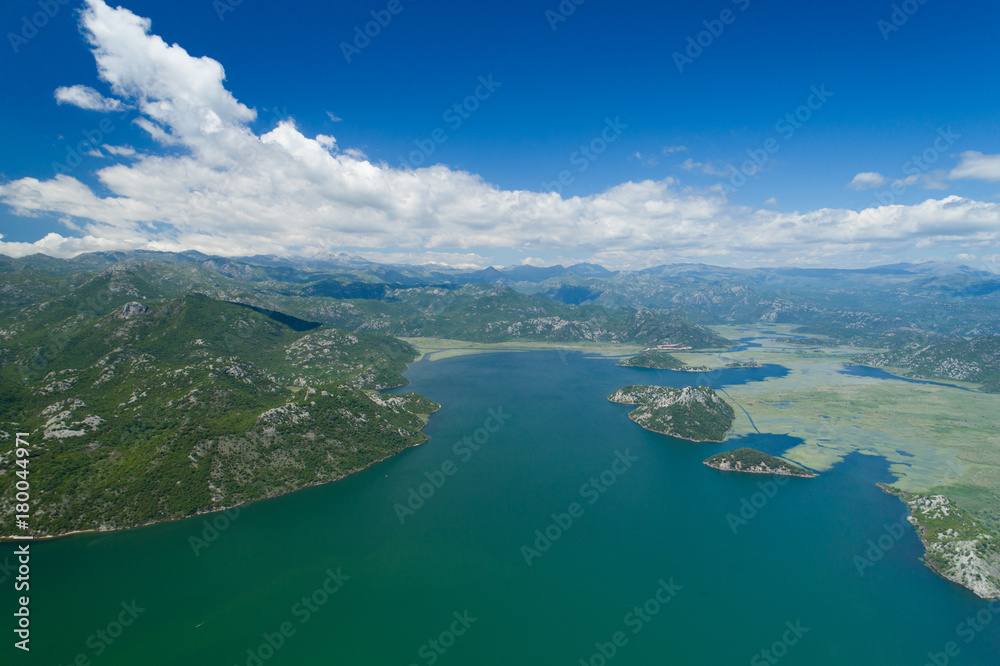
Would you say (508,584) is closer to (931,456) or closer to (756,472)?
(756,472)

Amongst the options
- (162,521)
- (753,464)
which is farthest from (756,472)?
(162,521)

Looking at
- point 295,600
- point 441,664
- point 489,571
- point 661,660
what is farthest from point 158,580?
point 661,660

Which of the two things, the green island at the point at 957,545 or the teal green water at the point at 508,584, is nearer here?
the teal green water at the point at 508,584

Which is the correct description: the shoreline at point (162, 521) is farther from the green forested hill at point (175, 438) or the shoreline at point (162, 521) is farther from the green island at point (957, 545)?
the green island at point (957, 545)

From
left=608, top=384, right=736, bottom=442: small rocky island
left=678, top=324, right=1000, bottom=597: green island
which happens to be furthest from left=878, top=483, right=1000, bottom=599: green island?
left=608, top=384, right=736, bottom=442: small rocky island

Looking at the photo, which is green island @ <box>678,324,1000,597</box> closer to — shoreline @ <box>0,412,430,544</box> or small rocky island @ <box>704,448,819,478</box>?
small rocky island @ <box>704,448,819,478</box>

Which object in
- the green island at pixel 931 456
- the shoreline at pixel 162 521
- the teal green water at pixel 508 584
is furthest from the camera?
the shoreline at pixel 162 521

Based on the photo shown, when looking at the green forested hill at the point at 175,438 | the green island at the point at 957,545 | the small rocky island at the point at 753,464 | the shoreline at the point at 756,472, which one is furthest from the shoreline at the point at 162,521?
the green island at the point at 957,545
